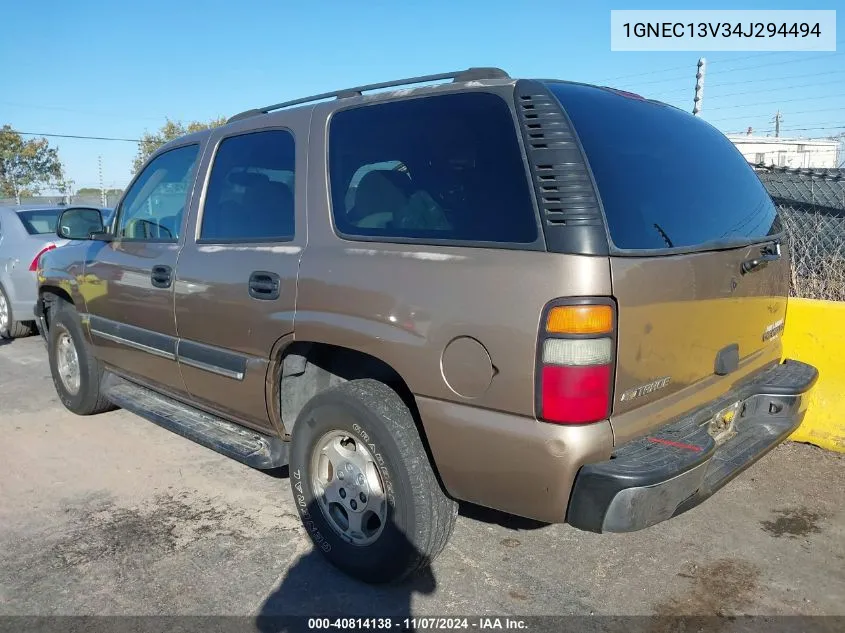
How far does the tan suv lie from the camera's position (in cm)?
217

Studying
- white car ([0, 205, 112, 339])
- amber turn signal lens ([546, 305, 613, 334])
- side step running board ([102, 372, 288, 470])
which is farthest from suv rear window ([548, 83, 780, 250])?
white car ([0, 205, 112, 339])

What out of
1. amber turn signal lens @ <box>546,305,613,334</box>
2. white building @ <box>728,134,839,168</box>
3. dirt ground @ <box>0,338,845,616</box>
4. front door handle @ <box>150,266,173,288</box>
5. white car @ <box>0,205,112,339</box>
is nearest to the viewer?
amber turn signal lens @ <box>546,305,613,334</box>

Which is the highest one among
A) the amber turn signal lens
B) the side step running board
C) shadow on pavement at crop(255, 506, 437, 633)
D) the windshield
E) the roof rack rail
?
the roof rack rail

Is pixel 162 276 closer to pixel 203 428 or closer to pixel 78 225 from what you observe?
pixel 203 428

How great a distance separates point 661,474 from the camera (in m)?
2.16

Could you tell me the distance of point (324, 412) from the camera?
2.81 metres

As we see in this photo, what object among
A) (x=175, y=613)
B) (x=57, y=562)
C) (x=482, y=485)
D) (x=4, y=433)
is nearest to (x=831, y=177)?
(x=482, y=485)

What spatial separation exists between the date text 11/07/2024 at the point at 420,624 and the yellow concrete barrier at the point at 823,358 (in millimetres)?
2559

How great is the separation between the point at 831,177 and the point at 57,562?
5.88 meters

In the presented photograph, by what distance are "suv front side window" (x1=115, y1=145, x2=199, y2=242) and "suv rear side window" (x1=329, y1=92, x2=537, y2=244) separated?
1.27m

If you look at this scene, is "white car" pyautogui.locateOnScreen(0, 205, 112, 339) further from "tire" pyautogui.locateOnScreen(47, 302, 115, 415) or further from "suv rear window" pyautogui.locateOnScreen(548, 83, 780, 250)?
"suv rear window" pyautogui.locateOnScreen(548, 83, 780, 250)

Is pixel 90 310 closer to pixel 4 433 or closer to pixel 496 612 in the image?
pixel 4 433

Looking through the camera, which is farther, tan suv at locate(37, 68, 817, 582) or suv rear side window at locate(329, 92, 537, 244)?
suv rear side window at locate(329, 92, 537, 244)

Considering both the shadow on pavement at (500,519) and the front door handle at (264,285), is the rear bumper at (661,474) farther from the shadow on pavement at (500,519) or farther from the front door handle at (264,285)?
the front door handle at (264,285)
